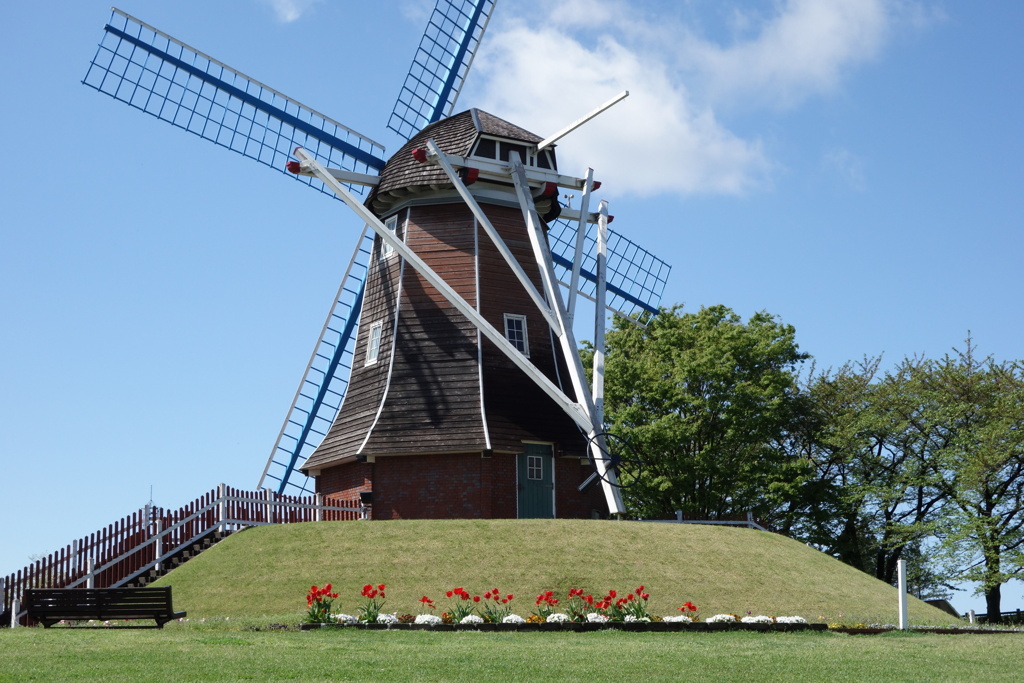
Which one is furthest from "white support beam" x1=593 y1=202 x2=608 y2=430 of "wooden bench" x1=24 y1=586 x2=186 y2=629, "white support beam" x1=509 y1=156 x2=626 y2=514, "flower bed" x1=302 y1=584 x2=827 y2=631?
"wooden bench" x1=24 y1=586 x2=186 y2=629

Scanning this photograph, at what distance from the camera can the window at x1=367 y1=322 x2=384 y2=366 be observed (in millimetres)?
27642

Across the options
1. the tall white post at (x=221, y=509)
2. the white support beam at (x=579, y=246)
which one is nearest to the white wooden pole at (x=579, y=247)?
the white support beam at (x=579, y=246)

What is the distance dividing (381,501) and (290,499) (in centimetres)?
206

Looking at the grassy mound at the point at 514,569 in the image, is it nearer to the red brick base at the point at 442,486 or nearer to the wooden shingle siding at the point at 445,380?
the red brick base at the point at 442,486

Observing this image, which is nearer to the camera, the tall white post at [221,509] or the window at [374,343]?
the tall white post at [221,509]

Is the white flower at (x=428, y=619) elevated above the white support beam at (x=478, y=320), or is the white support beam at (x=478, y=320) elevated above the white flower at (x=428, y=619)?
the white support beam at (x=478, y=320)

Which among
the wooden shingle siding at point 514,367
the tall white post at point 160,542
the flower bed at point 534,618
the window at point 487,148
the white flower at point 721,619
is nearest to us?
the flower bed at point 534,618

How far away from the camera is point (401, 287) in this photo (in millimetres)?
27547

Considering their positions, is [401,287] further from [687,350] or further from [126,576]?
[687,350]

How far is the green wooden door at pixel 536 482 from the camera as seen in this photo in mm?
25828

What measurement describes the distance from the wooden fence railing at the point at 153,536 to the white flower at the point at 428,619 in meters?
7.10

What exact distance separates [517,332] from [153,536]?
Result: 9.57 meters

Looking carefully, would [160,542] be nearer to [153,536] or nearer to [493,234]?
[153,536]

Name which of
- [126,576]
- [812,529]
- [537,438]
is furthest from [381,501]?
[812,529]
